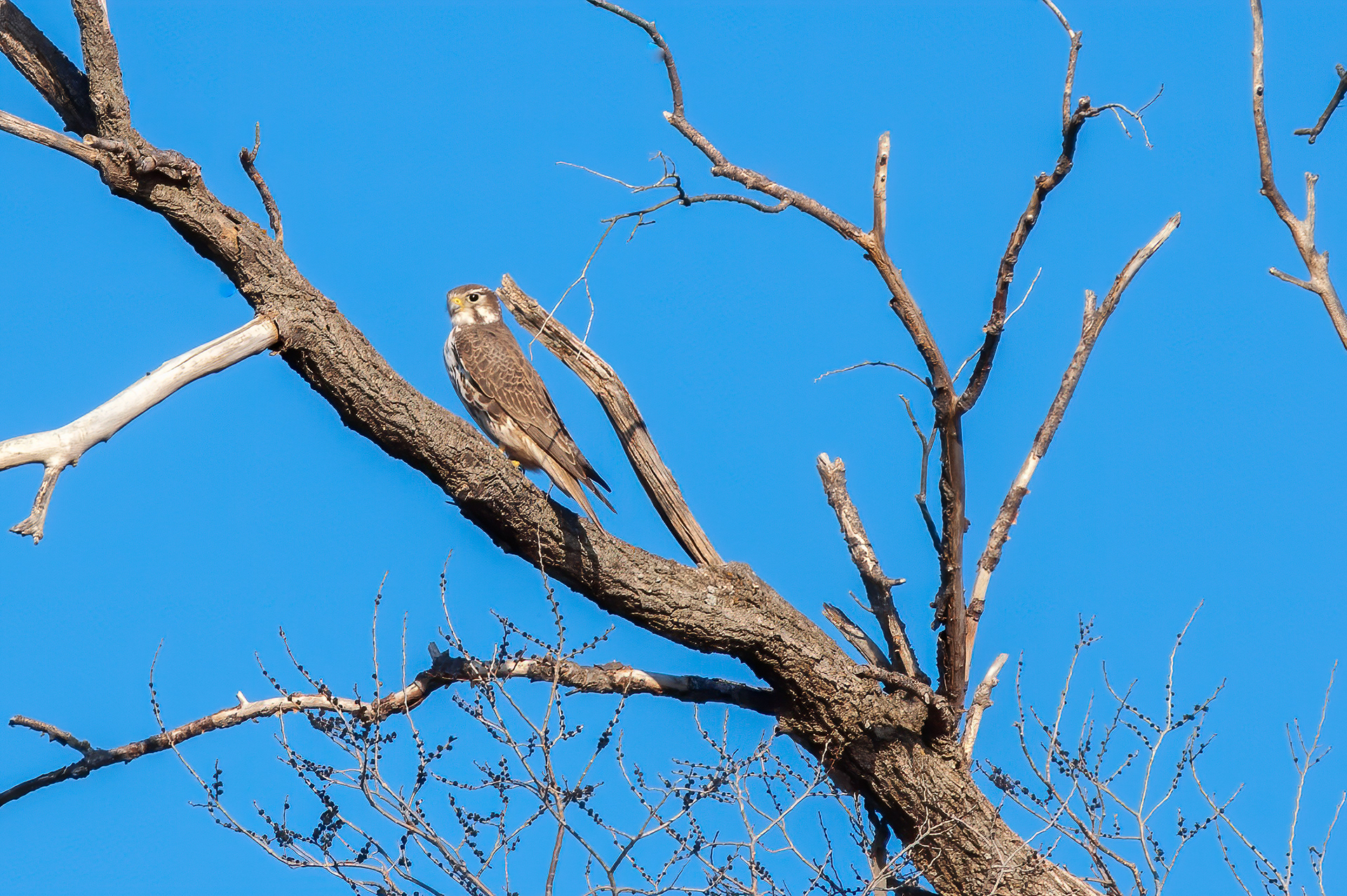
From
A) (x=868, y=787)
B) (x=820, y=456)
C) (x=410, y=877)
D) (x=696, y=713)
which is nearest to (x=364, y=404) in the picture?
(x=410, y=877)

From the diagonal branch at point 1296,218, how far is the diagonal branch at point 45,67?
4847 millimetres

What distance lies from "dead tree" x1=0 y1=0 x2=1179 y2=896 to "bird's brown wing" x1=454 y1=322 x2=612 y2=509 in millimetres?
308

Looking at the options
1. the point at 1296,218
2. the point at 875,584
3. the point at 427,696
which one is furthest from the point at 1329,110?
the point at 427,696

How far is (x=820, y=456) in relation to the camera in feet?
20.7

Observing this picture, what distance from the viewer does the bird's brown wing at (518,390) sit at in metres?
5.89

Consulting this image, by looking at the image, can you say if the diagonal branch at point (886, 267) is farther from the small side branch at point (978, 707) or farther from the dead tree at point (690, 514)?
the small side branch at point (978, 707)

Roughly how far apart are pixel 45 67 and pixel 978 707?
5213 millimetres

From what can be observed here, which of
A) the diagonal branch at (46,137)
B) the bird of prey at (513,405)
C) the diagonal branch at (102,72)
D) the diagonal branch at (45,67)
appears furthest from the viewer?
the bird of prey at (513,405)

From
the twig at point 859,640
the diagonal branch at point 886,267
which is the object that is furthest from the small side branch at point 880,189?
the twig at point 859,640

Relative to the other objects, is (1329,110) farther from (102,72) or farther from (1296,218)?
(102,72)

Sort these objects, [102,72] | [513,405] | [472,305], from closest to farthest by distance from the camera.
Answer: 1. [102,72]
2. [513,405]
3. [472,305]

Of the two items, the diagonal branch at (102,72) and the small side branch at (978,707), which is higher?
the diagonal branch at (102,72)

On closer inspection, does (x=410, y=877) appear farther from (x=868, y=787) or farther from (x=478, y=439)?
(x=868, y=787)

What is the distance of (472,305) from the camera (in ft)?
24.3
